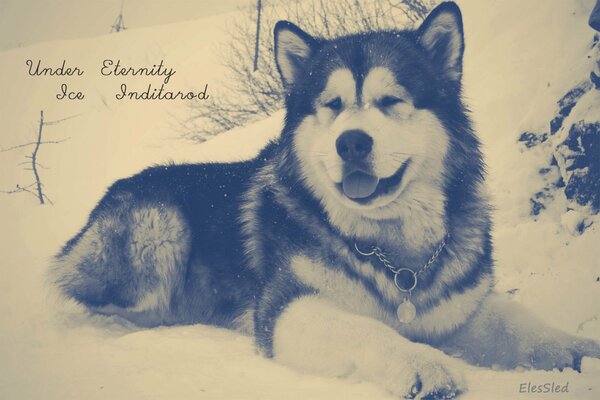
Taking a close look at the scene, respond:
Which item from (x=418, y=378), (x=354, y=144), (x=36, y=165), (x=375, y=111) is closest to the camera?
(x=418, y=378)

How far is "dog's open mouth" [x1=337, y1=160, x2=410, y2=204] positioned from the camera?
2664mm

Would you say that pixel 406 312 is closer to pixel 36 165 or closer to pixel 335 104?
pixel 335 104

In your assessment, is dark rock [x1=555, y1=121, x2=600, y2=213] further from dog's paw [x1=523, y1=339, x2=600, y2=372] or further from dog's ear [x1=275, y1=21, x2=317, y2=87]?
dog's ear [x1=275, y1=21, x2=317, y2=87]

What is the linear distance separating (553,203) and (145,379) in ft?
11.0

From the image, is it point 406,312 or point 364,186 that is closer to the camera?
point 364,186

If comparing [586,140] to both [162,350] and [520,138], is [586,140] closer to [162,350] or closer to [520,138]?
[520,138]

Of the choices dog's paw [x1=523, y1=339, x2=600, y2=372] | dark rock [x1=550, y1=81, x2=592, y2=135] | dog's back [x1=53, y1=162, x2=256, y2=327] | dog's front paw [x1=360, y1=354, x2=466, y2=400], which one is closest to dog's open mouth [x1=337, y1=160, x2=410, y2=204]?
dog's front paw [x1=360, y1=354, x2=466, y2=400]

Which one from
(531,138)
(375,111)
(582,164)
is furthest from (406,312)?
(531,138)

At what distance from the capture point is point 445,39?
9.57 ft

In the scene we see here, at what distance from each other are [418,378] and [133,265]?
76.1 inches

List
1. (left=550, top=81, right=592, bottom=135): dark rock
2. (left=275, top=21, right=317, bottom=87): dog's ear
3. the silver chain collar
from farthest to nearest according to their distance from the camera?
(left=550, top=81, right=592, bottom=135): dark rock, (left=275, top=21, right=317, bottom=87): dog's ear, the silver chain collar

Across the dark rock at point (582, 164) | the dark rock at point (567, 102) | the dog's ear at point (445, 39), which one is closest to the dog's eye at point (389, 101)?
the dog's ear at point (445, 39)

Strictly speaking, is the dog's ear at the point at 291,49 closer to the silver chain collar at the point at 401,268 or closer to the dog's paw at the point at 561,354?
the silver chain collar at the point at 401,268

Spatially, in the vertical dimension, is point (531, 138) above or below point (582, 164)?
above
